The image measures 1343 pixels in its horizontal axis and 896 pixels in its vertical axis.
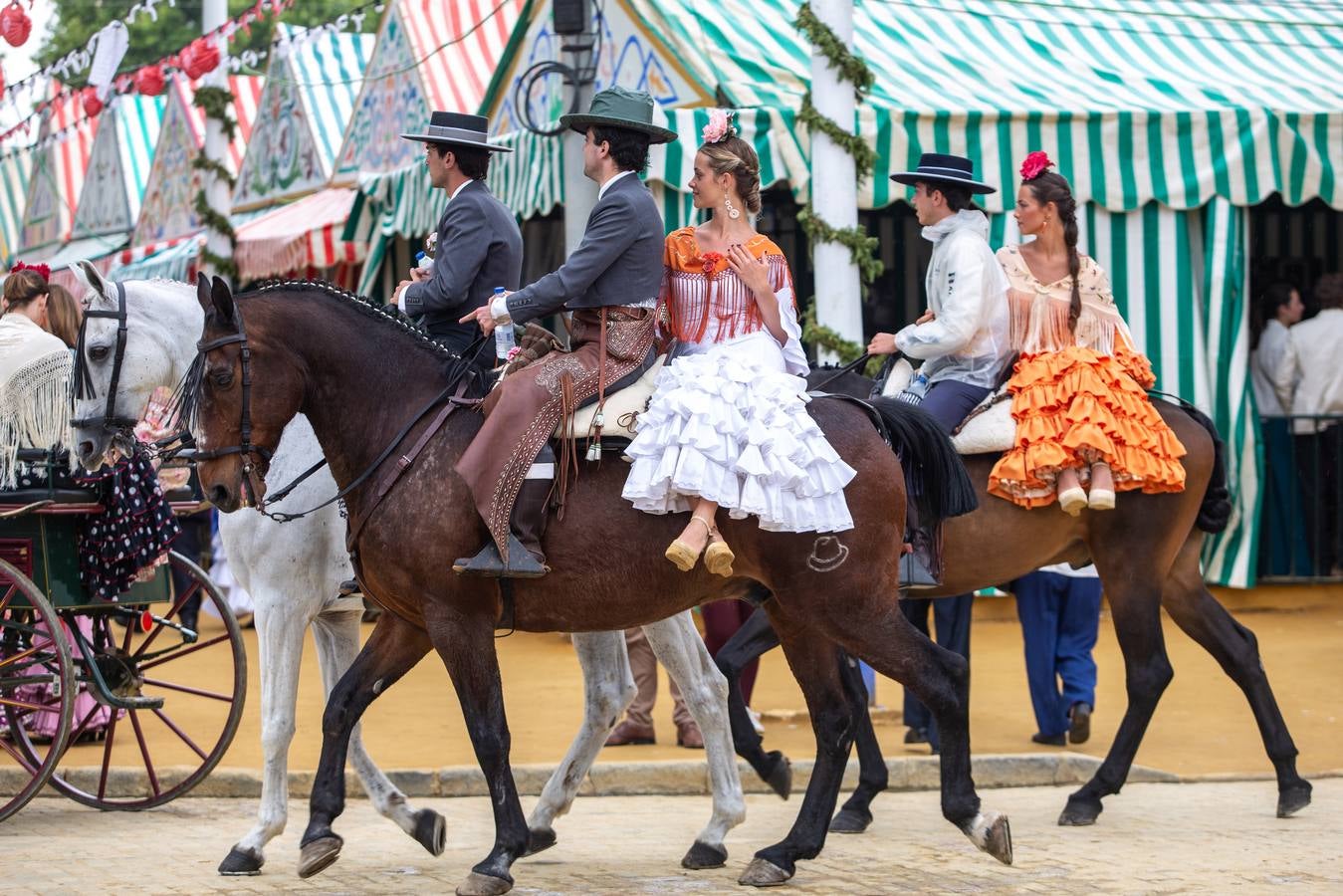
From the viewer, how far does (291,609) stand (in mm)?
6965

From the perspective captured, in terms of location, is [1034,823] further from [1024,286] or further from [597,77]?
[597,77]

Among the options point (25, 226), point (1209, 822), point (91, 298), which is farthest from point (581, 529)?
point (25, 226)

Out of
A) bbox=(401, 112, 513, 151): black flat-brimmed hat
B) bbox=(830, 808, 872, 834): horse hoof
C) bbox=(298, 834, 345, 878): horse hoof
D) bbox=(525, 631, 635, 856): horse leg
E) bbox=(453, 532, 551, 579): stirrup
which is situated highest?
bbox=(401, 112, 513, 151): black flat-brimmed hat

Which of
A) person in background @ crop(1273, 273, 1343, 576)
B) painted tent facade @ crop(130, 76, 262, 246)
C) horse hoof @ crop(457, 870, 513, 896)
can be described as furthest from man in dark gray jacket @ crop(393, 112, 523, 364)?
painted tent facade @ crop(130, 76, 262, 246)

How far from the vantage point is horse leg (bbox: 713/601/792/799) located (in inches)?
307

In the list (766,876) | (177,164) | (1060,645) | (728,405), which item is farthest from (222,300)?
(177,164)

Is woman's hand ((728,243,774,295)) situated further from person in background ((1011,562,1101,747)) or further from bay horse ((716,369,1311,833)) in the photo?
person in background ((1011,562,1101,747))

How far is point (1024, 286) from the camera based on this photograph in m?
8.29

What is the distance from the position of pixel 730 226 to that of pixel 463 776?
3.04 m

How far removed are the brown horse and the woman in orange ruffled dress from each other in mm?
1421

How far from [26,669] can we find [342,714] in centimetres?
221

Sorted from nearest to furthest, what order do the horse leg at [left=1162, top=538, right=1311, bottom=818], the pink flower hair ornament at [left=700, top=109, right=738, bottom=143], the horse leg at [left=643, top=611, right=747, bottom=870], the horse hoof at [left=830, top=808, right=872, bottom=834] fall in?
the pink flower hair ornament at [left=700, top=109, right=738, bottom=143] → the horse leg at [left=643, top=611, right=747, bottom=870] → the horse hoof at [left=830, top=808, right=872, bottom=834] → the horse leg at [left=1162, top=538, right=1311, bottom=818]

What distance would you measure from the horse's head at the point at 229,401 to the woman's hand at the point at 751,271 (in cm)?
164

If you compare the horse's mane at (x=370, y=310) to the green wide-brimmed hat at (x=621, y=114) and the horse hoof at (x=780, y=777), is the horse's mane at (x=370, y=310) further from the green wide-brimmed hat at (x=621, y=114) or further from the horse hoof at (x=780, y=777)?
the horse hoof at (x=780, y=777)
